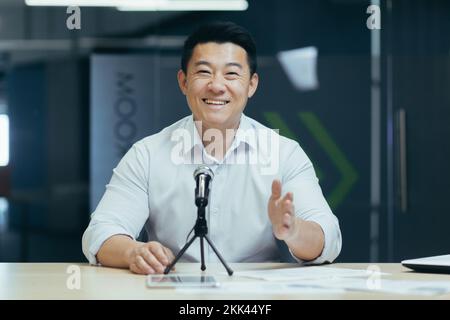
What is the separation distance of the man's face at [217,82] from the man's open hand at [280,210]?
0.67 metres

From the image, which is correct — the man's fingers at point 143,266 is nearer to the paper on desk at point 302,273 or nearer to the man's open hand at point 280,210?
the paper on desk at point 302,273

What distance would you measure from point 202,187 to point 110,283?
0.31 metres

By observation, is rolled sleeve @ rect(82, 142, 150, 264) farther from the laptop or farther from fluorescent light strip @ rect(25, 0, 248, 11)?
fluorescent light strip @ rect(25, 0, 248, 11)

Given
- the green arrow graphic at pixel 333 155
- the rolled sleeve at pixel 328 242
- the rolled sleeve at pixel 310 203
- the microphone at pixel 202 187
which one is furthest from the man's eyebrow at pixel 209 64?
the green arrow graphic at pixel 333 155

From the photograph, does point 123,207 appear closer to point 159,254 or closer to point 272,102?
point 159,254

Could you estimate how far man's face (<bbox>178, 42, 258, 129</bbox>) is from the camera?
2.37 meters

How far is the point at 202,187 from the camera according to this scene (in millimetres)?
1731

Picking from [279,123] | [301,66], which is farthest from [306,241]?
[301,66]

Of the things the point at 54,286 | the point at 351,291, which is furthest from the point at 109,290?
the point at 351,291

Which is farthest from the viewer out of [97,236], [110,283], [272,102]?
[272,102]

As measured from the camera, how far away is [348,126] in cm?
446

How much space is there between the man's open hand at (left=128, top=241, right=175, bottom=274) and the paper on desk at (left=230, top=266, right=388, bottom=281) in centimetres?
18
